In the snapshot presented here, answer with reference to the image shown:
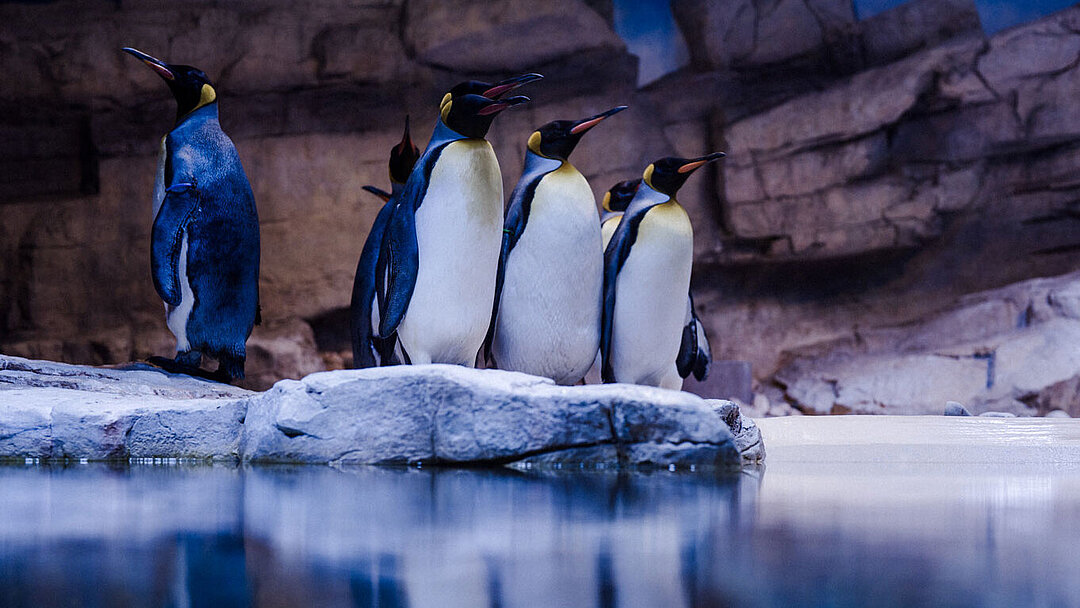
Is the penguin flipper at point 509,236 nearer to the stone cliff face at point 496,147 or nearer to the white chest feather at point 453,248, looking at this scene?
the white chest feather at point 453,248

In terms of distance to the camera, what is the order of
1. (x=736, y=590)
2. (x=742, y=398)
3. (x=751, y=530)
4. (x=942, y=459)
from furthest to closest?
(x=742, y=398), (x=942, y=459), (x=751, y=530), (x=736, y=590)

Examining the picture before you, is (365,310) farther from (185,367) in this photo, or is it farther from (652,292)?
(652,292)

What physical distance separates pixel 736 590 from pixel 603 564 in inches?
6.3

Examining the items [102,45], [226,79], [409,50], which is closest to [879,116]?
[409,50]

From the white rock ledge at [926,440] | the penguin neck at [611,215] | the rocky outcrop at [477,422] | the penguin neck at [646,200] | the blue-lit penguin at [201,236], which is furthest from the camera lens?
the penguin neck at [611,215]

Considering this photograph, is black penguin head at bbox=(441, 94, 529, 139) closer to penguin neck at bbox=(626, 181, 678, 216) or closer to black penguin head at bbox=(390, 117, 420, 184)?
penguin neck at bbox=(626, 181, 678, 216)

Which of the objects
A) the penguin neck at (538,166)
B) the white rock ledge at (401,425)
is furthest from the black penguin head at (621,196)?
the white rock ledge at (401,425)

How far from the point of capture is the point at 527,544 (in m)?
1.04

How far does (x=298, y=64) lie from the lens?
24.7 feet

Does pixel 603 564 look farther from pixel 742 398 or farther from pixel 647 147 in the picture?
pixel 647 147

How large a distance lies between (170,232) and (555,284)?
156 centimetres

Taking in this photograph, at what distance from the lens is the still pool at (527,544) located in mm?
795

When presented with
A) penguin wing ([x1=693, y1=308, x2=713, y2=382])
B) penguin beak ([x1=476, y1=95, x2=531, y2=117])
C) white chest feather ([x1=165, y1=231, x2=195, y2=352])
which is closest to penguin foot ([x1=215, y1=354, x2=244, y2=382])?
white chest feather ([x1=165, y1=231, x2=195, y2=352])

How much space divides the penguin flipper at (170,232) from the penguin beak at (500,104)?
54.8 inches
